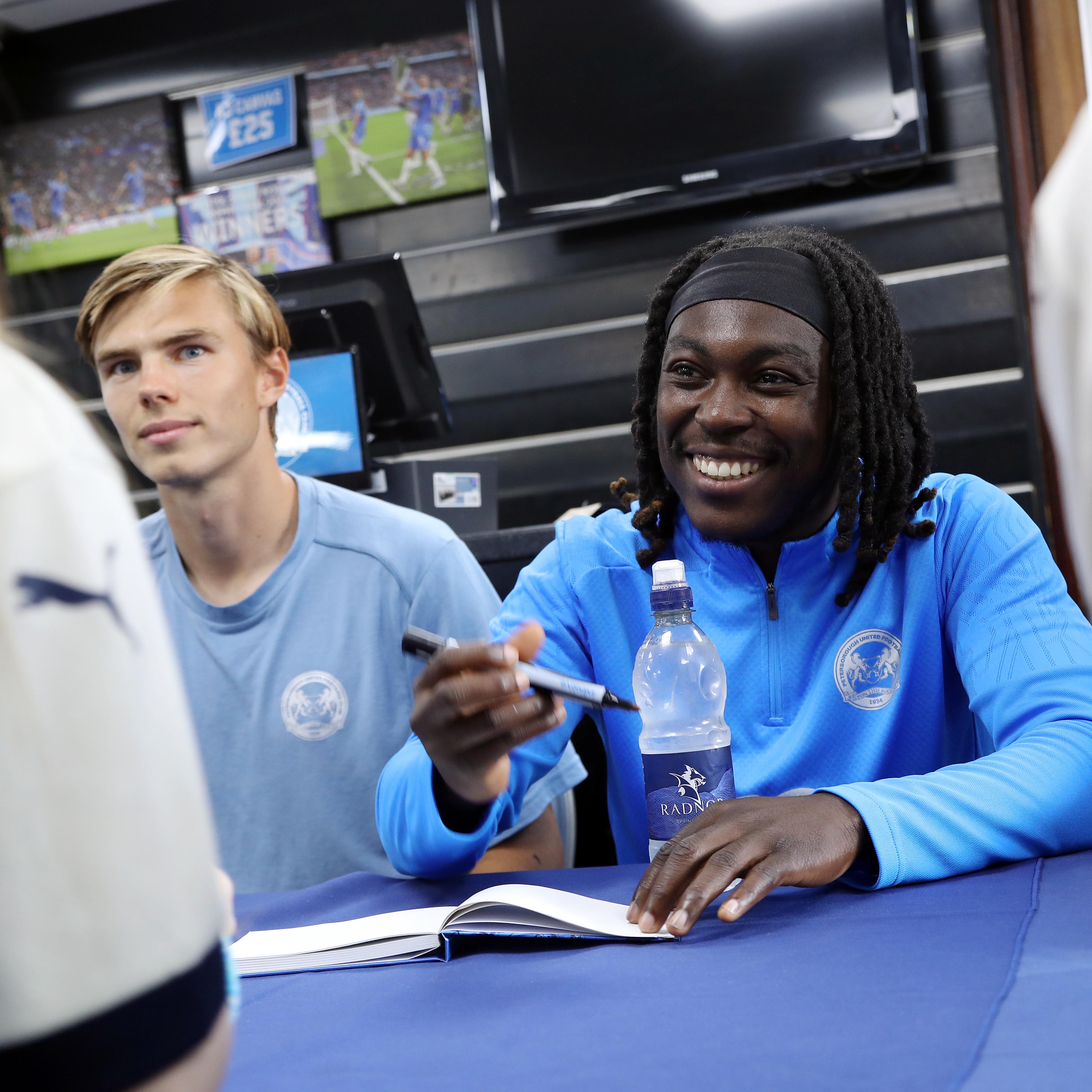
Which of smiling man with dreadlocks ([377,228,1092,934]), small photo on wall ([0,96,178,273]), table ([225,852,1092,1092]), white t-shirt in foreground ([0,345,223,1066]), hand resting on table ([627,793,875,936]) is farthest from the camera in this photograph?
small photo on wall ([0,96,178,273])

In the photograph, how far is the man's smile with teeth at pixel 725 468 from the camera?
1.33 metres

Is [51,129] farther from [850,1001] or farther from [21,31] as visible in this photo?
Answer: [850,1001]

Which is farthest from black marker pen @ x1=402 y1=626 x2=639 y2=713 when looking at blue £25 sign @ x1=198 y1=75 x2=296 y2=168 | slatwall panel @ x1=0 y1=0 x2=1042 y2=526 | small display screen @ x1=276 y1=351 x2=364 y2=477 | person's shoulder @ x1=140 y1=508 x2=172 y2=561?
blue £25 sign @ x1=198 y1=75 x2=296 y2=168

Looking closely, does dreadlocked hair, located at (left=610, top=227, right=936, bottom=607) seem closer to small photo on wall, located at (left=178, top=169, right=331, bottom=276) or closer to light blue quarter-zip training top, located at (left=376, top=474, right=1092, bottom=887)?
light blue quarter-zip training top, located at (left=376, top=474, right=1092, bottom=887)

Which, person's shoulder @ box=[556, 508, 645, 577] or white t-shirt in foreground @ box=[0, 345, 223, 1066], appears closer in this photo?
white t-shirt in foreground @ box=[0, 345, 223, 1066]

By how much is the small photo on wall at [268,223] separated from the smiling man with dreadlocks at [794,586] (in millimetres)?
2653

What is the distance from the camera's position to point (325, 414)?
228cm

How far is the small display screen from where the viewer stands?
2264 millimetres

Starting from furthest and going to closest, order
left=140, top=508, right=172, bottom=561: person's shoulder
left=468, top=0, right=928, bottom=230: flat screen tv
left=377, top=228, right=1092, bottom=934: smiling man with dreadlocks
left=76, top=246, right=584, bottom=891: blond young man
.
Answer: left=468, top=0, right=928, bottom=230: flat screen tv < left=140, top=508, right=172, bottom=561: person's shoulder < left=76, top=246, right=584, bottom=891: blond young man < left=377, top=228, right=1092, bottom=934: smiling man with dreadlocks

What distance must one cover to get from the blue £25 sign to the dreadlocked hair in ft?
9.22

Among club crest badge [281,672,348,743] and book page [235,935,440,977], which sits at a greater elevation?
club crest badge [281,672,348,743]

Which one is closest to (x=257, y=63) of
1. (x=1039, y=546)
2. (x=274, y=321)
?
(x=274, y=321)

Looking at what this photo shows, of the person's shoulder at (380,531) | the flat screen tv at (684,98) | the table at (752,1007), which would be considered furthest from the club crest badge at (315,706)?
the flat screen tv at (684,98)

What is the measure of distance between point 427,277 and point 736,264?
100 inches
